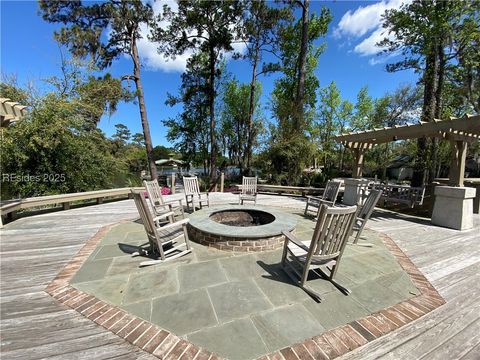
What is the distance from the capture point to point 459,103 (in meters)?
13.6

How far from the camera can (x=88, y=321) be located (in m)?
1.86

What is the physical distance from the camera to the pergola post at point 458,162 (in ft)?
16.5

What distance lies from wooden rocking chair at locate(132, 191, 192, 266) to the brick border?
2.70 feet

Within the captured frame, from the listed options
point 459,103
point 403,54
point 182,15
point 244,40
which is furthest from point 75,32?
point 459,103

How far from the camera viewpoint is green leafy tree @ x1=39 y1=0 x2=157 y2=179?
8070 mm

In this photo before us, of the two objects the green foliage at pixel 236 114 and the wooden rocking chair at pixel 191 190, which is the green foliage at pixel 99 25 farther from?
the green foliage at pixel 236 114

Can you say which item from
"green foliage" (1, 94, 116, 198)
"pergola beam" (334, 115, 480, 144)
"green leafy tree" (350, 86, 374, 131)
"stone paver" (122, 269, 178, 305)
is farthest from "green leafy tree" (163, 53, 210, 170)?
"green leafy tree" (350, 86, 374, 131)

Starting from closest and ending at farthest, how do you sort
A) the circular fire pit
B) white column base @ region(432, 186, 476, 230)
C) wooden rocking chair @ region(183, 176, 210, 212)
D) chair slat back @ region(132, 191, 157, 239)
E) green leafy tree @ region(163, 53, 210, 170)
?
1. chair slat back @ region(132, 191, 157, 239)
2. the circular fire pit
3. white column base @ region(432, 186, 476, 230)
4. wooden rocking chair @ region(183, 176, 210, 212)
5. green leafy tree @ region(163, 53, 210, 170)

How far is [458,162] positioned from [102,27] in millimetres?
13135

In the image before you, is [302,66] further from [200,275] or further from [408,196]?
[200,275]

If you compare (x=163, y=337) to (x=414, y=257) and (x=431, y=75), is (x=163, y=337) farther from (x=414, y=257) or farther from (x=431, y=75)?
(x=431, y=75)

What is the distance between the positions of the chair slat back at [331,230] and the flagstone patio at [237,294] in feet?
1.65

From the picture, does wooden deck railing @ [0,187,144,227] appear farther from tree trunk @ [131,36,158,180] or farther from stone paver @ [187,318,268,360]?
stone paver @ [187,318,268,360]

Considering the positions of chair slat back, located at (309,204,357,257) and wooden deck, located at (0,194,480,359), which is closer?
wooden deck, located at (0,194,480,359)
